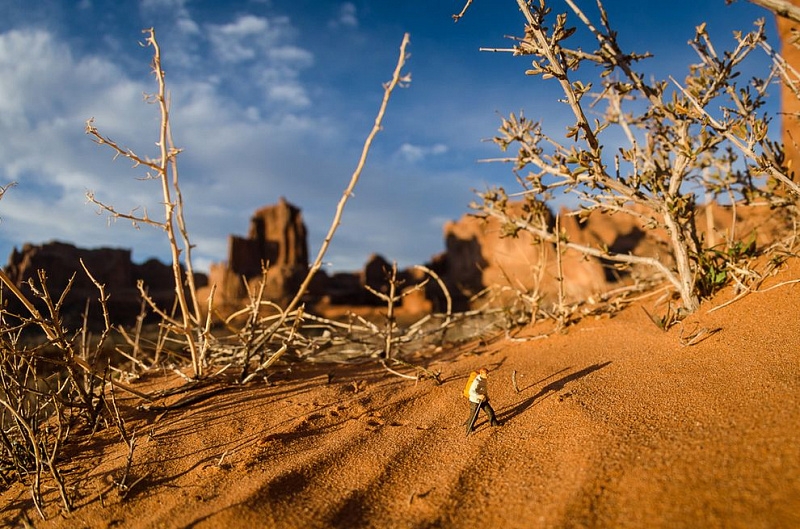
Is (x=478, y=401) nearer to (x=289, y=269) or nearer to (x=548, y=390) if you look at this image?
(x=548, y=390)

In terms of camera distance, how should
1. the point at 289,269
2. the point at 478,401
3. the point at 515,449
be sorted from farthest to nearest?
the point at 289,269 → the point at 478,401 → the point at 515,449

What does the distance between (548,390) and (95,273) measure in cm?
5441

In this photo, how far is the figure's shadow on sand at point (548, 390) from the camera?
8.20 feet

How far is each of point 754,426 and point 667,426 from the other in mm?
297

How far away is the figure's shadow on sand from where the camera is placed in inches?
98.4

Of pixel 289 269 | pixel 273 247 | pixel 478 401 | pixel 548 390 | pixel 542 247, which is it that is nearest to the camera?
pixel 478 401

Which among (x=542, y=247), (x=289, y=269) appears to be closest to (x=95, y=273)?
(x=289, y=269)

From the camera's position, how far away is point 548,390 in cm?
268

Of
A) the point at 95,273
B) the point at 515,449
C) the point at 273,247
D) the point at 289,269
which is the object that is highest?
the point at 273,247

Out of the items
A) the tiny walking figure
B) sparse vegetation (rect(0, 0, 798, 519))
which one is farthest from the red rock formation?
the tiny walking figure

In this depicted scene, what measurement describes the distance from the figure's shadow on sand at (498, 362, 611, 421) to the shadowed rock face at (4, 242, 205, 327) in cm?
3620

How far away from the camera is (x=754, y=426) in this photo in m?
1.74

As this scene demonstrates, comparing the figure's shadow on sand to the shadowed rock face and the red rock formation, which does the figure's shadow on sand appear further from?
the red rock formation

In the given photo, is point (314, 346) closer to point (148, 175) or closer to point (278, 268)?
point (148, 175)
